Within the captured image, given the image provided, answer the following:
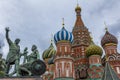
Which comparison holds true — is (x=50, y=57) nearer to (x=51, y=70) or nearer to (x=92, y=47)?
(x=51, y=70)

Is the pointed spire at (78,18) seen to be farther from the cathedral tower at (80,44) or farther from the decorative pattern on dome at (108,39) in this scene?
the decorative pattern on dome at (108,39)

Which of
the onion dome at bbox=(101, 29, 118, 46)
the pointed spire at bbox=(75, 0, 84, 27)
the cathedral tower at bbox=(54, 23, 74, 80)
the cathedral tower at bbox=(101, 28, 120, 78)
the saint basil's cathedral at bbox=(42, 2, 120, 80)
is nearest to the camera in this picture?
the cathedral tower at bbox=(54, 23, 74, 80)

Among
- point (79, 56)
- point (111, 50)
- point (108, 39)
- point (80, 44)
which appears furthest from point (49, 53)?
point (111, 50)

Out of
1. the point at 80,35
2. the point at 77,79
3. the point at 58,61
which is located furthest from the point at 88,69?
the point at 80,35

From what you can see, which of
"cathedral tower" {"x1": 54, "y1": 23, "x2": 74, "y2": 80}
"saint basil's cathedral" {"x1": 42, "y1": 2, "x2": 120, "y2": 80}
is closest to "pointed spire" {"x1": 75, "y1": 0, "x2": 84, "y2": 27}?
"saint basil's cathedral" {"x1": 42, "y1": 2, "x2": 120, "y2": 80}

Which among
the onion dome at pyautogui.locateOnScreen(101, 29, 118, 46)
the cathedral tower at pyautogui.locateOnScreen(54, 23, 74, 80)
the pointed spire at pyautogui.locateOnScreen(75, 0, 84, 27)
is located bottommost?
the cathedral tower at pyautogui.locateOnScreen(54, 23, 74, 80)

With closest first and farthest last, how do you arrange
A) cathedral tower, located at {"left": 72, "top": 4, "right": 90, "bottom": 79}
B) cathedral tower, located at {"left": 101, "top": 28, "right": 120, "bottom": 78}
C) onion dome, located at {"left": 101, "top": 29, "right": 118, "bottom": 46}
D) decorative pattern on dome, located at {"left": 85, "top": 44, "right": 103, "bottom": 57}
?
decorative pattern on dome, located at {"left": 85, "top": 44, "right": 103, "bottom": 57}, cathedral tower, located at {"left": 101, "top": 28, "right": 120, "bottom": 78}, cathedral tower, located at {"left": 72, "top": 4, "right": 90, "bottom": 79}, onion dome, located at {"left": 101, "top": 29, "right": 118, "bottom": 46}

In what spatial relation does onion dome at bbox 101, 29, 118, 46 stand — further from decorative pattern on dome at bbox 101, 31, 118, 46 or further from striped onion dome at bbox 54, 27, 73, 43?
striped onion dome at bbox 54, 27, 73, 43

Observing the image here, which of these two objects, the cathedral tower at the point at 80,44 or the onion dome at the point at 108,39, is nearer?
the cathedral tower at the point at 80,44

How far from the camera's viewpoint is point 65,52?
3781cm

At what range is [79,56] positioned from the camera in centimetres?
4488

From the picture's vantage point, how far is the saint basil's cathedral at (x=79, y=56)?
36.9 meters

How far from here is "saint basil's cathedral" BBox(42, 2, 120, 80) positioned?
3691cm

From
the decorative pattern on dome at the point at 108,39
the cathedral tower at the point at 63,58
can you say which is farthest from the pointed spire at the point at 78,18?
the cathedral tower at the point at 63,58
